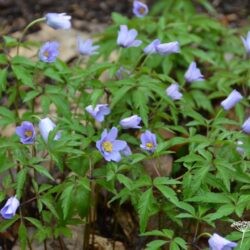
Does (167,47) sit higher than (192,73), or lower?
higher

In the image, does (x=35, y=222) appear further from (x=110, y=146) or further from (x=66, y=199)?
(x=110, y=146)

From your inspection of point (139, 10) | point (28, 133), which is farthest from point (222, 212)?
point (139, 10)

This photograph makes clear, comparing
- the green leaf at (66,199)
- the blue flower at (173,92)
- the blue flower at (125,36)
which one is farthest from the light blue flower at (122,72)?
the green leaf at (66,199)

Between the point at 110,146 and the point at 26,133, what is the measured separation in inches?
13.7

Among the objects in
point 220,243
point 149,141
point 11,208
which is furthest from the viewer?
point 149,141

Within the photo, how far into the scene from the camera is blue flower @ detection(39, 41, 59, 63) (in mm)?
3016

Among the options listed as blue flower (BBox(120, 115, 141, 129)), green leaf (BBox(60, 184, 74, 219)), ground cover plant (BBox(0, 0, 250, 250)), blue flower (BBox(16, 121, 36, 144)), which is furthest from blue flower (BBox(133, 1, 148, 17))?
green leaf (BBox(60, 184, 74, 219))

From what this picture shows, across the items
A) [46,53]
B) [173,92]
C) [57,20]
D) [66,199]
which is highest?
[57,20]

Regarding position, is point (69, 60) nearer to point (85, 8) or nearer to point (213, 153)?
point (85, 8)

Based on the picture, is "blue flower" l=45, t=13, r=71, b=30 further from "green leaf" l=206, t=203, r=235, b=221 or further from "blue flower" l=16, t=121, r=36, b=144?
"green leaf" l=206, t=203, r=235, b=221

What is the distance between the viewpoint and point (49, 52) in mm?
3033

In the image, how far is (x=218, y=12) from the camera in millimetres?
4957

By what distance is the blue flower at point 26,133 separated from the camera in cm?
267

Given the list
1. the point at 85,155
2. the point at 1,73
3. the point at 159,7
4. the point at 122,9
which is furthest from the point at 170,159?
the point at 122,9
